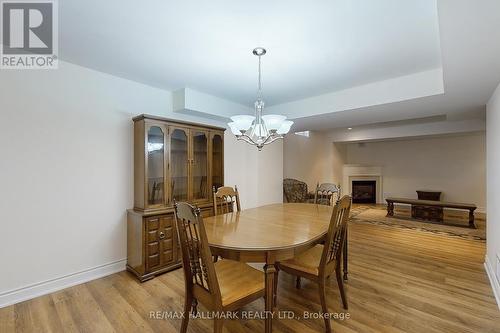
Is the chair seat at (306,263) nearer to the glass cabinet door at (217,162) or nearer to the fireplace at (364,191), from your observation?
the glass cabinet door at (217,162)

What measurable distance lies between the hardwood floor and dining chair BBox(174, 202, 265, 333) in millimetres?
469

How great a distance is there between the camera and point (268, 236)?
1784 mm

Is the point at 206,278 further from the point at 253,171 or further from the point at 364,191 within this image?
the point at 364,191

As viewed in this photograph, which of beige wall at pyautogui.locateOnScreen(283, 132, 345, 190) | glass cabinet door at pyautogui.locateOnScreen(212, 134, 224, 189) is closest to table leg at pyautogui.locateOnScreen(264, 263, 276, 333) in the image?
glass cabinet door at pyautogui.locateOnScreen(212, 134, 224, 189)

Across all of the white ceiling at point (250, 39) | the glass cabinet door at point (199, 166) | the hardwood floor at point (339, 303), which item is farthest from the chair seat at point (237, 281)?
the white ceiling at point (250, 39)

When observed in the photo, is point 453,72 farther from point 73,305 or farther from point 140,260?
point 73,305

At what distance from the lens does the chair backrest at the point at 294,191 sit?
233 inches

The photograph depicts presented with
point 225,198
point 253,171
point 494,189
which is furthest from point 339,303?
point 253,171

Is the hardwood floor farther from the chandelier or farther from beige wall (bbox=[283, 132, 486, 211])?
beige wall (bbox=[283, 132, 486, 211])

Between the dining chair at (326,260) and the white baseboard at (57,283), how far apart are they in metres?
2.08

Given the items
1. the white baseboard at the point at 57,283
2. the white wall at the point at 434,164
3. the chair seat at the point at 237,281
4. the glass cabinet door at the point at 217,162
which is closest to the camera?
the chair seat at the point at 237,281

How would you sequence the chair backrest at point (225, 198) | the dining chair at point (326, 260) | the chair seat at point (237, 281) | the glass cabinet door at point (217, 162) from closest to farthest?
the chair seat at point (237, 281) < the dining chair at point (326, 260) < the chair backrest at point (225, 198) < the glass cabinet door at point (217, 162)

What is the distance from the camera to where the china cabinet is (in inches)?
107

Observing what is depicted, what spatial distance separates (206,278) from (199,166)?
2088mm
